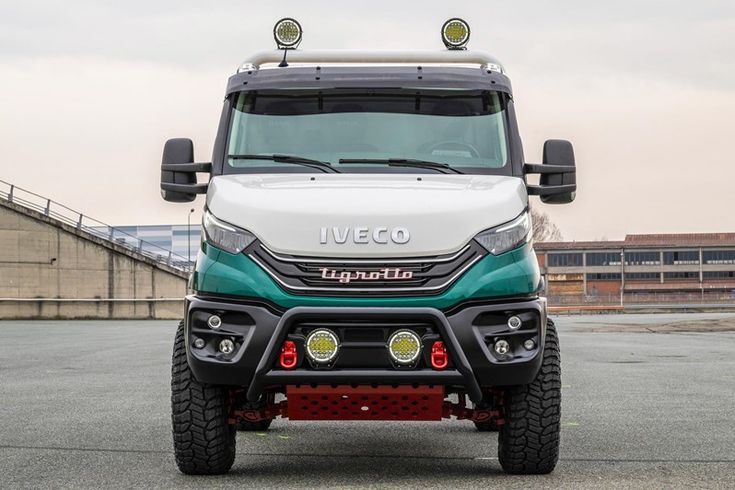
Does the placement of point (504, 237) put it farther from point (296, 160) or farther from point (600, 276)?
point (600, 276)

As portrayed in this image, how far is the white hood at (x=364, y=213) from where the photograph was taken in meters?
6.03

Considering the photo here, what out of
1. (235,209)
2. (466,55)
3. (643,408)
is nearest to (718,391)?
(643,408)

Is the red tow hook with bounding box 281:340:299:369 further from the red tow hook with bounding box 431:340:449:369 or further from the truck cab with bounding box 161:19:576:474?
the red tow hook with bounding box 431:340:449:369

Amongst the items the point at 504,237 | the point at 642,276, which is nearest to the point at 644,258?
the point at 642,276

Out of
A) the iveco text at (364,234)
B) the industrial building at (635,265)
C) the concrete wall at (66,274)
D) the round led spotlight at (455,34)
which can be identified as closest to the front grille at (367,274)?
the iveco text at (364,234)

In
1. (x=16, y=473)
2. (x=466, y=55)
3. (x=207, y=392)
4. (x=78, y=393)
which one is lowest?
(x=78, y=393)

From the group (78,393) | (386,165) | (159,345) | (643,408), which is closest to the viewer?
(386,165)

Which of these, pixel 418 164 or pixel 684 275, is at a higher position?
pixel 418 164

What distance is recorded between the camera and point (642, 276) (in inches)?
5438

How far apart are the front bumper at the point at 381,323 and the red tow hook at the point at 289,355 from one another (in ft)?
0.11

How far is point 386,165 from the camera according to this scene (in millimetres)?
6836

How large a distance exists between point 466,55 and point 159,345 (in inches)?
718

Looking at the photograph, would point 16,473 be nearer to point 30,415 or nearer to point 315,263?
point 315,263

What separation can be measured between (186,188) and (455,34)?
248 cm
